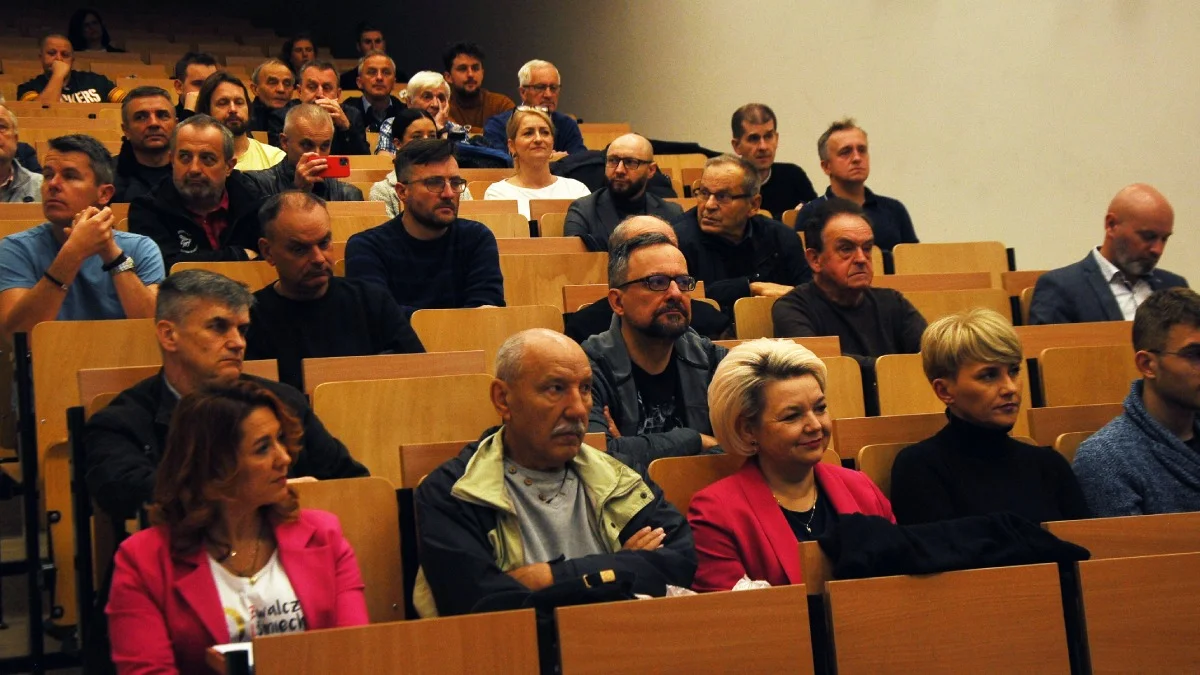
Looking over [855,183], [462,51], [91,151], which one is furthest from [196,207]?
[462,51]

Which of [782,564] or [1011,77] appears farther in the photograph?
[1011,77]

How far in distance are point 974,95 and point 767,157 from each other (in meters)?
1.06

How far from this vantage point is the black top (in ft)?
10.5

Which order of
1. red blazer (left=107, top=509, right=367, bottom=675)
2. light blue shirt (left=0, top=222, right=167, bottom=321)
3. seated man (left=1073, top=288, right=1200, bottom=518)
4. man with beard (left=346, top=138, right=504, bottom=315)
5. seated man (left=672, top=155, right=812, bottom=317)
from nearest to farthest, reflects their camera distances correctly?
red blazer (left=107, top=509, right=367, bottom=675) < seated man (left=1073, top=288, right=1200, bottom=518) < light blue shirt (left=0, top=222, right=167, bottom=321) < man with beard (left=346, top=138, right=504, bottom=315) < seated man (left=672, top=155, right=812, bottom=317)

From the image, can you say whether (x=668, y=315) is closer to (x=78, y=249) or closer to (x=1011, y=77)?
(x=78, y=249)

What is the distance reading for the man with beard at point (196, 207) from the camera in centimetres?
396

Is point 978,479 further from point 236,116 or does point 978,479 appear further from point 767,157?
point 236,116

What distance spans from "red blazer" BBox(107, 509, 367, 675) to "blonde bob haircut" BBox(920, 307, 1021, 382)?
1.25 metres

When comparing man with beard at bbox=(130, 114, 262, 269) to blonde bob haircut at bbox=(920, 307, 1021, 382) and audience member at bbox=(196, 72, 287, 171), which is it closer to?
audience member at bbox=(196, 72, 287, 171)

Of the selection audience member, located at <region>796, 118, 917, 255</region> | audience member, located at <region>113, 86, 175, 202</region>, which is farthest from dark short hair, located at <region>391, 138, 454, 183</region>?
audience member, located at <region>796, 118, 917, 255</region>

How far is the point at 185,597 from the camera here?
2031 mm

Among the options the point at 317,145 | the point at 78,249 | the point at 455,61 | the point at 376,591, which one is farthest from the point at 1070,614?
the point at 455,61

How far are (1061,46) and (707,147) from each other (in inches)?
90.2

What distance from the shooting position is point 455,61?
23.1 ft
